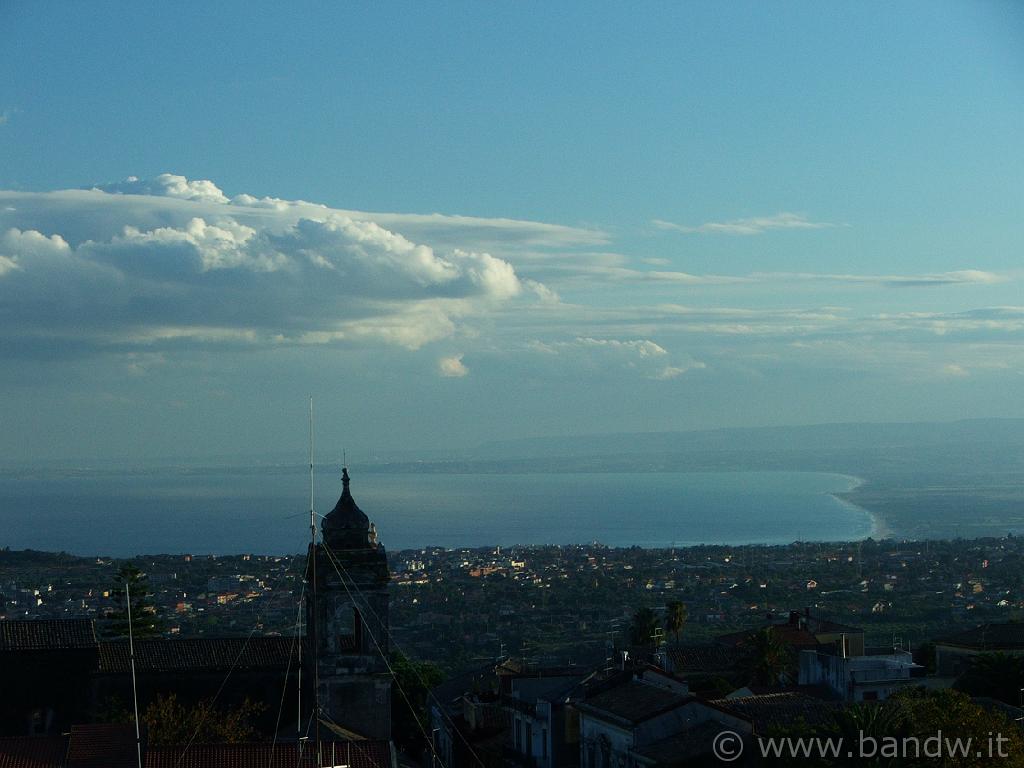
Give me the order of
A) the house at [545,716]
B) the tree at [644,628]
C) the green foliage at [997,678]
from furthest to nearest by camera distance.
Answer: the tree at [644,628], the green foliage at [997,678], the house at [545,716]

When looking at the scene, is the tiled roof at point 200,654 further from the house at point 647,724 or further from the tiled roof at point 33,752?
the house at point 647,724

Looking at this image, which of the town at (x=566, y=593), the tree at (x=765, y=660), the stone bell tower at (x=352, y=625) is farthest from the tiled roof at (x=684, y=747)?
the town at (x=566, y=593)

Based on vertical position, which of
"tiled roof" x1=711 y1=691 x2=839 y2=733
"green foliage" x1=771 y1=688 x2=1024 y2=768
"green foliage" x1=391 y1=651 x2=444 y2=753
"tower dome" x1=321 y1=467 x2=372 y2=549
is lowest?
"green foliage" x1=391 y1=651 x2=444 y2=753

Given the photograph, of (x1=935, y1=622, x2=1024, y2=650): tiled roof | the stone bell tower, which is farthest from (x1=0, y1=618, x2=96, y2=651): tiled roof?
(x1=935, y1=622, x2=1024, y2=650): tiled roof

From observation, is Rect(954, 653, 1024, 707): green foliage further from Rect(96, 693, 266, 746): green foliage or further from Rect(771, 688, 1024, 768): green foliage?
Rect(96, 693, 266, 746): green foliage

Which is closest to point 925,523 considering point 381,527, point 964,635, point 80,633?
point 381,527

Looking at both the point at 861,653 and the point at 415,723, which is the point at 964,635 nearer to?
the point at 861,653
